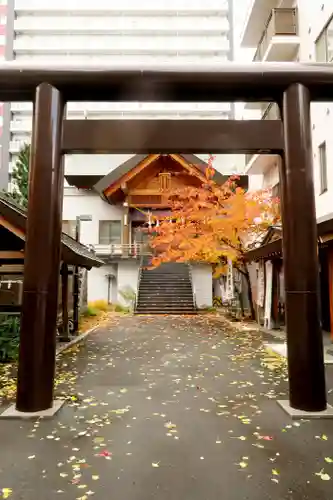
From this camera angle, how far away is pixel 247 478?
3375 millimetres

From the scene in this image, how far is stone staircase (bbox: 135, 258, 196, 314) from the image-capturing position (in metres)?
19.1

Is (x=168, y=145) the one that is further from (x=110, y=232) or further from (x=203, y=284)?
(x=110, y=232)

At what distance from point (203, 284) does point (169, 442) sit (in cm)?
1740

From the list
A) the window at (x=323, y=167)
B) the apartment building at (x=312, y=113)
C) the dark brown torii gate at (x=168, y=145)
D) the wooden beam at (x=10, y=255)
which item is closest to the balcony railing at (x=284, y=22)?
the apartment building at (x=312, y=113)

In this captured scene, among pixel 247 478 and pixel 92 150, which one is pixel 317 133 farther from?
pixel 247 478

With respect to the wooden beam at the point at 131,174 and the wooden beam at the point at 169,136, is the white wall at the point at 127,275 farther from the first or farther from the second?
the wooden beam at the point at 169,136

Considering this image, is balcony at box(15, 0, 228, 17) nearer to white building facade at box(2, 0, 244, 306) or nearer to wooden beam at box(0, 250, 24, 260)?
white building facade at box(2, 0, 244, 306)

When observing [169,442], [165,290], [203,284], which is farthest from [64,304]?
[203,284]

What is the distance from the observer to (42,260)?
5.06 meters

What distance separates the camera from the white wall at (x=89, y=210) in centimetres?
2528

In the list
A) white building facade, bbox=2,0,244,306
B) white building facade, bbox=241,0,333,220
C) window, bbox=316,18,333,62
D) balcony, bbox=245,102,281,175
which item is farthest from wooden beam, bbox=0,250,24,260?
white building facade, bbox=2,0,244,306

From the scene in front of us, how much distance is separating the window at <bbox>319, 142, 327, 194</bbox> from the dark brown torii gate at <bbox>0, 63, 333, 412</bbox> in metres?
7.07

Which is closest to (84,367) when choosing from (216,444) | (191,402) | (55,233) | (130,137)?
(191,402)

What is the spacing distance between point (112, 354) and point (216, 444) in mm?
5581
